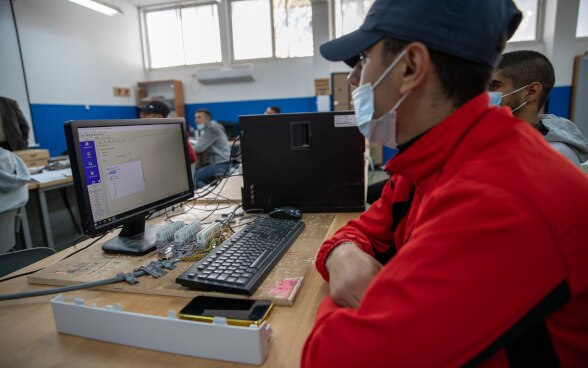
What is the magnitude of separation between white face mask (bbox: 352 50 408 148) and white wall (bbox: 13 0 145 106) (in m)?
5.93

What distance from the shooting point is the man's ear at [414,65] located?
583 mm

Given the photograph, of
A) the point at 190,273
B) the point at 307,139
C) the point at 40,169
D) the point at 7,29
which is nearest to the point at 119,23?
the point at 7,29

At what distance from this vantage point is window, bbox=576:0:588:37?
596cm

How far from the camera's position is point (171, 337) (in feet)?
1.97

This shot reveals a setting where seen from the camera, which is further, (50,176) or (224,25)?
(224,25)

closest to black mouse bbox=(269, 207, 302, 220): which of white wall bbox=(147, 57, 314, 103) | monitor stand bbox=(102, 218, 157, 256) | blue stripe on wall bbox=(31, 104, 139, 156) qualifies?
monitor stand bbox=(102, 218, 157, 256)

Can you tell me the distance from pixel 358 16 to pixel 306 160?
19.5ft

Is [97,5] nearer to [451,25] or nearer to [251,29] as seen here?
[251,29]

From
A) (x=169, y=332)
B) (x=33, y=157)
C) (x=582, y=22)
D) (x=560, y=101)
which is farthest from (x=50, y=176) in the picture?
(x=582, y=22)

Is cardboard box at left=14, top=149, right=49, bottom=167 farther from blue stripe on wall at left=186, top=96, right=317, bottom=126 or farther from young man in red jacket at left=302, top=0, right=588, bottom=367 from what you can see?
young man in red jacket at left=302, top=0, right=588, bottom=367

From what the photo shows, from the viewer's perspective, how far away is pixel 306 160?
1422mm

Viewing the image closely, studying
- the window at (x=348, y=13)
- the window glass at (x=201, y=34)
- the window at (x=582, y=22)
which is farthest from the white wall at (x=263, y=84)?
the window at (x=582, y=22)

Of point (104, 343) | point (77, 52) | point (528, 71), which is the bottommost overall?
point (104, 343)

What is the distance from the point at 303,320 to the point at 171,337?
0.25 m
